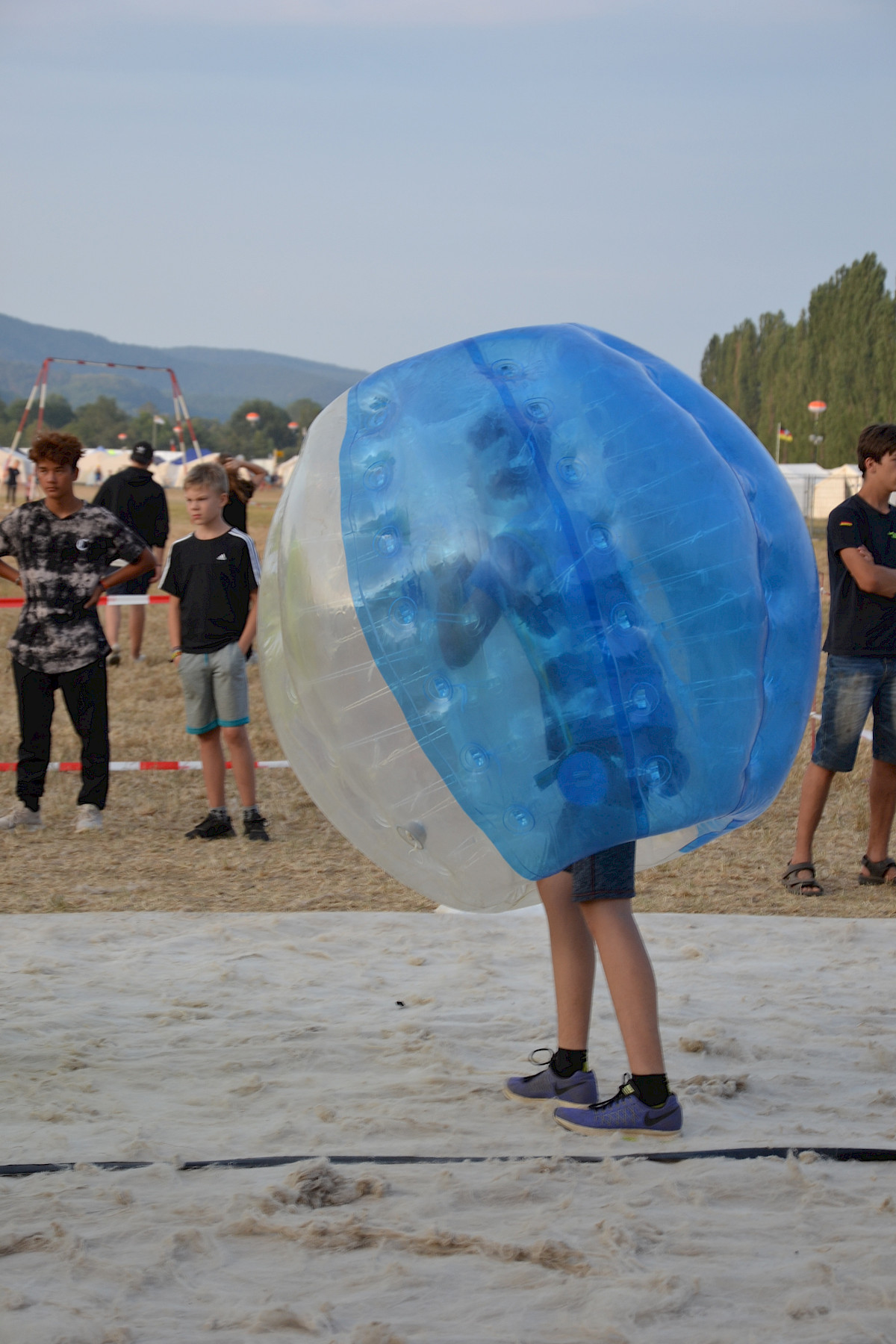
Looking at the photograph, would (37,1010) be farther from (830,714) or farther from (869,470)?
(869,470)

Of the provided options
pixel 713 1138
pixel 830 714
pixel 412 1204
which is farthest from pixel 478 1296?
pixel 830 714

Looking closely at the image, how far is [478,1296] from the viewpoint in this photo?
227 centimetres

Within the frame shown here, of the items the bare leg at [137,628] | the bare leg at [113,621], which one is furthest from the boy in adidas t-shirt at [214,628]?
the bare leg at [137,628]

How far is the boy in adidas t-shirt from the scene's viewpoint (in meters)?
5.98

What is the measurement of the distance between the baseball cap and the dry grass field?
3.24m

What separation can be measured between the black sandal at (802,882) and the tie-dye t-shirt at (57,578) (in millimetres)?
3314

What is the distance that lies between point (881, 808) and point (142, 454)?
264 inches

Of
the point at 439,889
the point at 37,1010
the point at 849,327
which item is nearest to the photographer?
the point at 439,889

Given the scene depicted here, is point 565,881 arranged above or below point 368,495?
below

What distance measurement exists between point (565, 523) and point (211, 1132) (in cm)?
164

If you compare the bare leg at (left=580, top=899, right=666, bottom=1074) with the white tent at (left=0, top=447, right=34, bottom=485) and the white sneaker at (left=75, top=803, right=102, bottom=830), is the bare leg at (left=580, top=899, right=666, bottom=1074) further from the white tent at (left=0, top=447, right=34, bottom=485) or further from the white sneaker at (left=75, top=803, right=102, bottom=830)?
the white tent at (left=0, top=447, right=34, bottom=485)

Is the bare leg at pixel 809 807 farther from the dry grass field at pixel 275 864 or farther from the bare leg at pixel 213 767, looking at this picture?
the bare leg at pixel 213 767

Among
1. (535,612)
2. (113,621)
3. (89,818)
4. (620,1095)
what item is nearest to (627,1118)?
(620,1095)

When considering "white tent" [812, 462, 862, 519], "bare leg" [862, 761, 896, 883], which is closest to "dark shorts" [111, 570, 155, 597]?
"bare leg" [862, 761, 896, 883]
